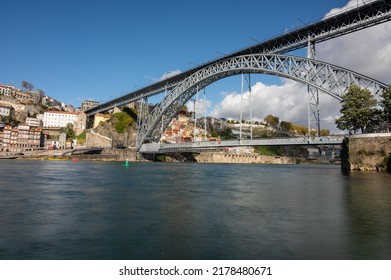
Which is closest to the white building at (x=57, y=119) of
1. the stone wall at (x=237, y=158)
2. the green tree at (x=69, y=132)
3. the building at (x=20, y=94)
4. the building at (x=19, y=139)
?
the green tree at (x=69, y=132)

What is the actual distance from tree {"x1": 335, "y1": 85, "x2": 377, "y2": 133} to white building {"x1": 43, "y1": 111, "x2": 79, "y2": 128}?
316ft

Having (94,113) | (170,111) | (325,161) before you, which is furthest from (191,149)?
(325,161)

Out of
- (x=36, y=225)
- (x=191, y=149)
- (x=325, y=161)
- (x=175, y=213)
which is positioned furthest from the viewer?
(x=325, y=161)

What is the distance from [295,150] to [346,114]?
4370 inches

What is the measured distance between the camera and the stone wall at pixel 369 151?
30827mm

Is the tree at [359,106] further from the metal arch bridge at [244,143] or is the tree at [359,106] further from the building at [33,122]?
the building at [33,122]

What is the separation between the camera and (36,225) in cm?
839

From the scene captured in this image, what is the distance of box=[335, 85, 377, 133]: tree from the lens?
34719mm

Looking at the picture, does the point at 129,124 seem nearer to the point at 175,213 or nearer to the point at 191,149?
the point at 191,149

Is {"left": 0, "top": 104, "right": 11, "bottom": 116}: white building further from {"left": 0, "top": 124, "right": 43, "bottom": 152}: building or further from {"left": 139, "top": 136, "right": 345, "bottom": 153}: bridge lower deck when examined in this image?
{"left": 139, "top": 136, "right": 345, "bottom": 153}: bridge lower deck

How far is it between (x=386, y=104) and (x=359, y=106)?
8.33ft

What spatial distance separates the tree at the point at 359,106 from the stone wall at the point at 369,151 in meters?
2.62

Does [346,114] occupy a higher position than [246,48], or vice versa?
[246,48]
